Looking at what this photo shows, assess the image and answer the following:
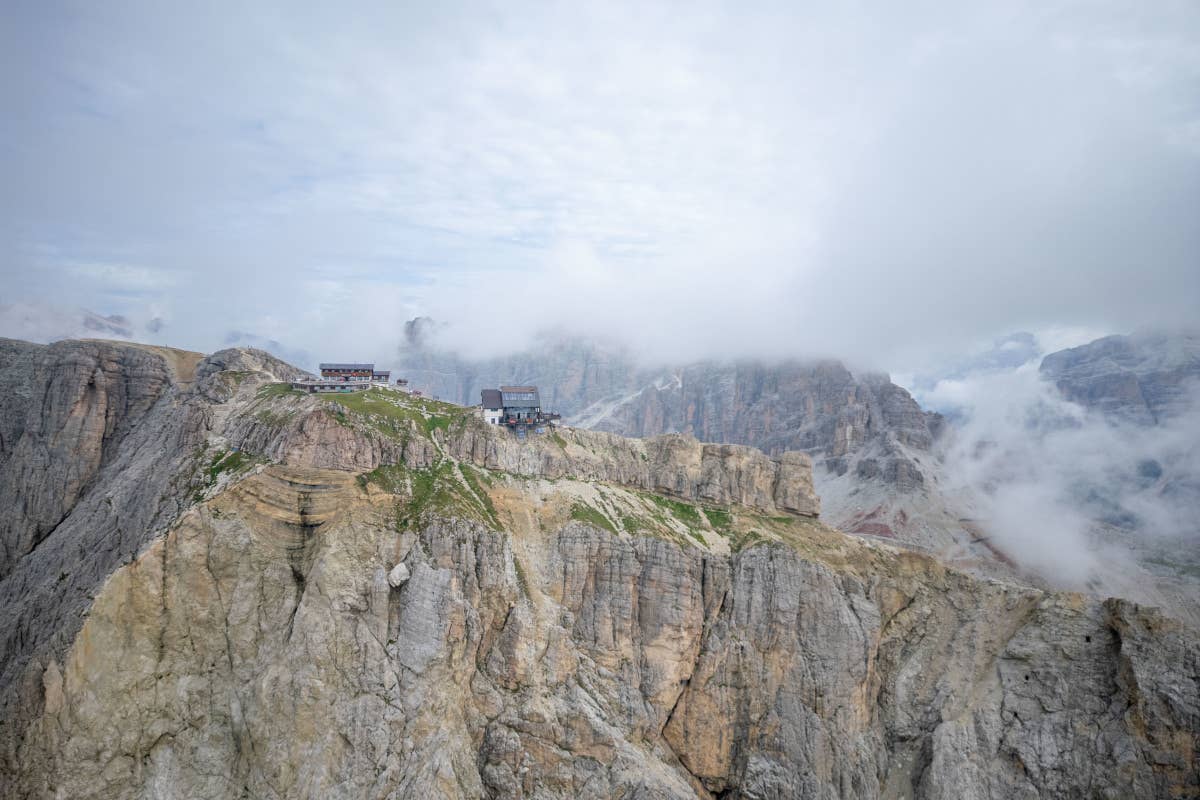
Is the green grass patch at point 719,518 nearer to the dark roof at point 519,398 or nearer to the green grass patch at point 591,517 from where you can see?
the green grass patch at point 591,517

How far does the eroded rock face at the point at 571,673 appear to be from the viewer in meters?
59.8

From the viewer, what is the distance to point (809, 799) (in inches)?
2862

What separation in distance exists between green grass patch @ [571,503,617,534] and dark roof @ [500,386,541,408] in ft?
72.1

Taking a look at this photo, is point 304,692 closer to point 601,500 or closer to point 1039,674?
point 601,500

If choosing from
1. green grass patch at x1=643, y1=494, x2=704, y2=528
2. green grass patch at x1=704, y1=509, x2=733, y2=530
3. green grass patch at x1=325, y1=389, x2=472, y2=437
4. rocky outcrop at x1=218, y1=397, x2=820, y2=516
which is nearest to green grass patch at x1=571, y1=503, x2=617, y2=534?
rocky outcrop at x1=218, y1=397, x2=820, y2=516

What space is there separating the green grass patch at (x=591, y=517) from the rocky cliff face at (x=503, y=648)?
1.75 feet

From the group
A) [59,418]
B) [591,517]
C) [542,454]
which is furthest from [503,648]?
[59,418]

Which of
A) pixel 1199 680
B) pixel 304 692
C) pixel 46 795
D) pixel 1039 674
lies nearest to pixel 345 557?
pixel 304 692

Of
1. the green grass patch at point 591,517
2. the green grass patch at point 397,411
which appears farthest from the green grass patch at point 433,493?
the green grass patch at point 591,517

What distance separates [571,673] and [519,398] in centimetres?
4388

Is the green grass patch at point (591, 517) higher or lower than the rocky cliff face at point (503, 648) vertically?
higher

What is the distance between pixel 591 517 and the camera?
84250mm

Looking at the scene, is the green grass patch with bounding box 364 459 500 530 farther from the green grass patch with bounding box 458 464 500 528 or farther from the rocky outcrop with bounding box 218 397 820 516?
the rocky outcrop with bounding box 218 397 820 516

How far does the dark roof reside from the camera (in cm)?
10212
